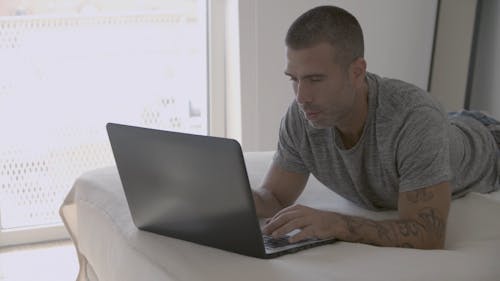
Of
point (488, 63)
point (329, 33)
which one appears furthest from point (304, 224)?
point (488, 63)

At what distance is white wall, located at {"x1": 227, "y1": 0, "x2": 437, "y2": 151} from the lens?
291 cm

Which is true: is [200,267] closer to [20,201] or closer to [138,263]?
[138,263]

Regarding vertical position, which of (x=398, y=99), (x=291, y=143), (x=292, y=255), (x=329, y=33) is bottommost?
(x=292, y=255)

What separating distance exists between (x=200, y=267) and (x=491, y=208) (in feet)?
2.45

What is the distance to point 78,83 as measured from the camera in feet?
9.48

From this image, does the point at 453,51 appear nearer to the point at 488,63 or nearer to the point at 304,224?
the point at 488,63

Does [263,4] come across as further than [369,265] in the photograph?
Yes

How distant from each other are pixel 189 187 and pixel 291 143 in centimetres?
46

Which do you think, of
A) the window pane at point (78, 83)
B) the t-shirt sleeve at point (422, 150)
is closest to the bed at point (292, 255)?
the t-shirt sleeve at point (422, 150)

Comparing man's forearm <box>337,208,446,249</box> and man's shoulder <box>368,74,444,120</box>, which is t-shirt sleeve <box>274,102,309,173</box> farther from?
man's forearm <box>337,208,446,249</box>

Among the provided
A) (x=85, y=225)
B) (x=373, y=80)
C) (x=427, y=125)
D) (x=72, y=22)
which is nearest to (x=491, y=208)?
(x=427, y=125)

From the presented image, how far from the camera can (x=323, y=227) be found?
1.41m

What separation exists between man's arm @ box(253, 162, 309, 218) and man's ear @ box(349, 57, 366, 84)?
31 centimetres

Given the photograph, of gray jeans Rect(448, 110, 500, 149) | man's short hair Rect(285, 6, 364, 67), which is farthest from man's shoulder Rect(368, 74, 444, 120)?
gray jeans Rect(448, 110, 500, 149)
